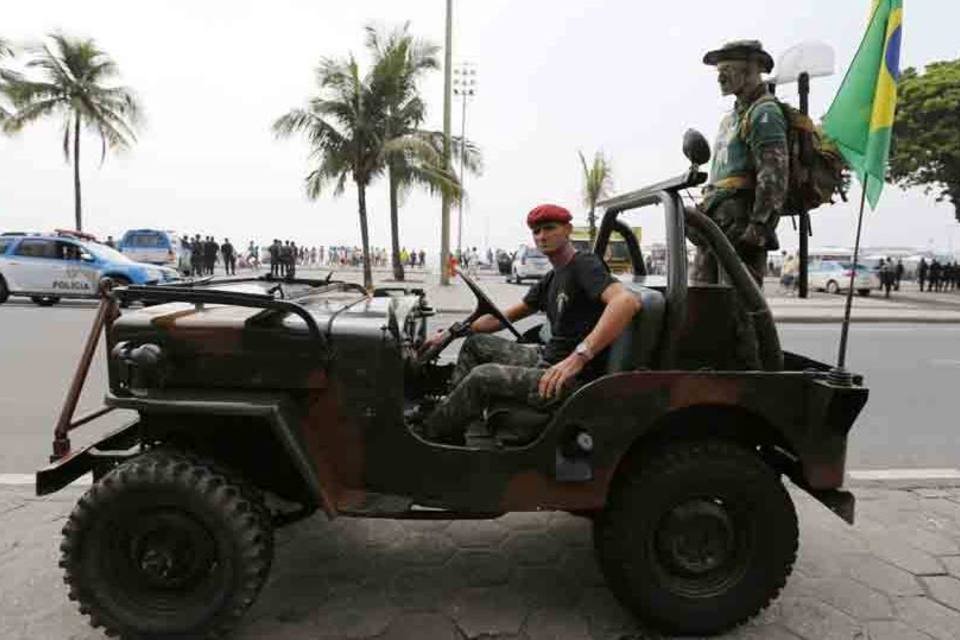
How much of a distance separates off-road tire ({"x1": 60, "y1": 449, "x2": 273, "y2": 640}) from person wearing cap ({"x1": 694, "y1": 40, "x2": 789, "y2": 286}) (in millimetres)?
2383

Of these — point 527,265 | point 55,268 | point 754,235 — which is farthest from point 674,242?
point 527,265

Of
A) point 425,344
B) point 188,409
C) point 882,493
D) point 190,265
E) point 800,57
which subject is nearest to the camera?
point 188,409

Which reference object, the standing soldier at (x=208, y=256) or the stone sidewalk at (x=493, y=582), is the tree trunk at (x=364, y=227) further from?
the stone sidewalk at (x=493, y=582)

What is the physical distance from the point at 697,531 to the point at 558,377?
2.49 feet

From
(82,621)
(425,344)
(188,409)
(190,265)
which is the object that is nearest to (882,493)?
(425,344)

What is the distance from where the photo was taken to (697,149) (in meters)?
2.77

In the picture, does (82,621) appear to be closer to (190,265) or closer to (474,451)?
(474,451)

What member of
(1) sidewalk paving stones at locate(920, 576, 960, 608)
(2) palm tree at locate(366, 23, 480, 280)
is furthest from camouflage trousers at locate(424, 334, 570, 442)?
(2) palm tree at locate(366, 23, 480, 280)

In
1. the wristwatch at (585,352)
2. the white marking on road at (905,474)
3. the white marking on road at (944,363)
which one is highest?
the wristwatch at (585,352)

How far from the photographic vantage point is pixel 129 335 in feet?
8.17

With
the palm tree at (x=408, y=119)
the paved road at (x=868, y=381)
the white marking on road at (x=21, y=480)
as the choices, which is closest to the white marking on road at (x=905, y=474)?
the paved road at (x=868, y=381)

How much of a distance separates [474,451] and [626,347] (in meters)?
0.72

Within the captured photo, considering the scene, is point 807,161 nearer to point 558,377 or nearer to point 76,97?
point 558,377

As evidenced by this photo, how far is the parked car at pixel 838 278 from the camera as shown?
2609cm
